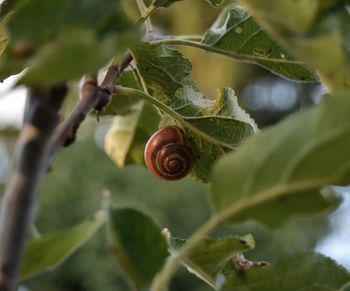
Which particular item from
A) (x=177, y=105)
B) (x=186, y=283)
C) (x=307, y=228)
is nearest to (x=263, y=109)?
(x=307, y=228)

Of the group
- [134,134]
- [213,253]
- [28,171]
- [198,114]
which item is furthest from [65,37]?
[134,134]

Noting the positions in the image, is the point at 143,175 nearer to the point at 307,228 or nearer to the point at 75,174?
the point at 75,174

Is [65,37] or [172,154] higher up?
[65,37]

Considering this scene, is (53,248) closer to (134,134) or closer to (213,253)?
(213,253)

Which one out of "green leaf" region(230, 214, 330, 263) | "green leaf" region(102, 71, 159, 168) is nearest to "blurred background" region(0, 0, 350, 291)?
"green leaf" region(230, 214, 330, 263)

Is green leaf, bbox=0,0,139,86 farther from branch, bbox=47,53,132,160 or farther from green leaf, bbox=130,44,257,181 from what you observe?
green leaf, bbox=130,44,257,181

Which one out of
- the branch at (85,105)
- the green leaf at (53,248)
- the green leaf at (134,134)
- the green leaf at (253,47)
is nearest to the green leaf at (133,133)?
the green leaf at (134,134)

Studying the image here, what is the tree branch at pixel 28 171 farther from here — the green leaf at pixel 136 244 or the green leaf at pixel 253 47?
the green leaf at pixel 253 47
